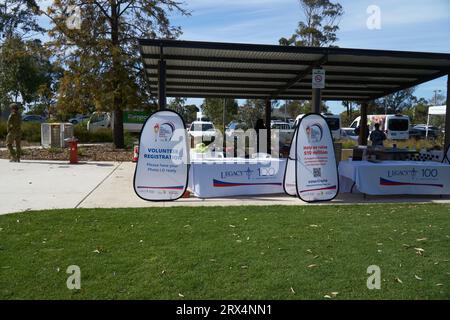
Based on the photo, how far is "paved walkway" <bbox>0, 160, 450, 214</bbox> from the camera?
28.1 feet

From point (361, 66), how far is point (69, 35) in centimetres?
1329

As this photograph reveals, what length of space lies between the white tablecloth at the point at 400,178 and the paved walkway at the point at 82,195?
20cm

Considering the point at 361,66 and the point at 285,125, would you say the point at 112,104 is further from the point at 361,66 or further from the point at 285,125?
the point at 285,125

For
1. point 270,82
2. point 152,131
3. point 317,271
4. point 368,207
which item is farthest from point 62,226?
point 270,82

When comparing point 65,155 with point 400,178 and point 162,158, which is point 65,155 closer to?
point 162,158

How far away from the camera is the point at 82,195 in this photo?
9430mm

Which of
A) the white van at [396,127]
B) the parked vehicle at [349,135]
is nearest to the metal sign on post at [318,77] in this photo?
the parked vehicle at [349,135]

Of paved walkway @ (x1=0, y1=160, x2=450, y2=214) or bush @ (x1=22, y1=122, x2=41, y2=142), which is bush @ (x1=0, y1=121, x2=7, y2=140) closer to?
bush @ (x1=22, y1=122, x2=41, y2=142)

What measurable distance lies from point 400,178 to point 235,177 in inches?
147

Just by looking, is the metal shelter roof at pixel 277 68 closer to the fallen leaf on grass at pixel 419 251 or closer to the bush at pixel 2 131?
the fallen leaf on grass at pixel 419 251

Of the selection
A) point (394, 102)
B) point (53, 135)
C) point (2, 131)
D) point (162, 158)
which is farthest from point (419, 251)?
point (394, 102)

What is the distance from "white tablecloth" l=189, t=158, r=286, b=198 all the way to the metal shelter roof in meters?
2.62

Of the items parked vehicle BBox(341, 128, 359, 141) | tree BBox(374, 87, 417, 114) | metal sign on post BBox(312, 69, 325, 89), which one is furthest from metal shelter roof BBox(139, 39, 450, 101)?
tree BBox(374, 87, 417, 114)

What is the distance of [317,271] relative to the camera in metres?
4.83
